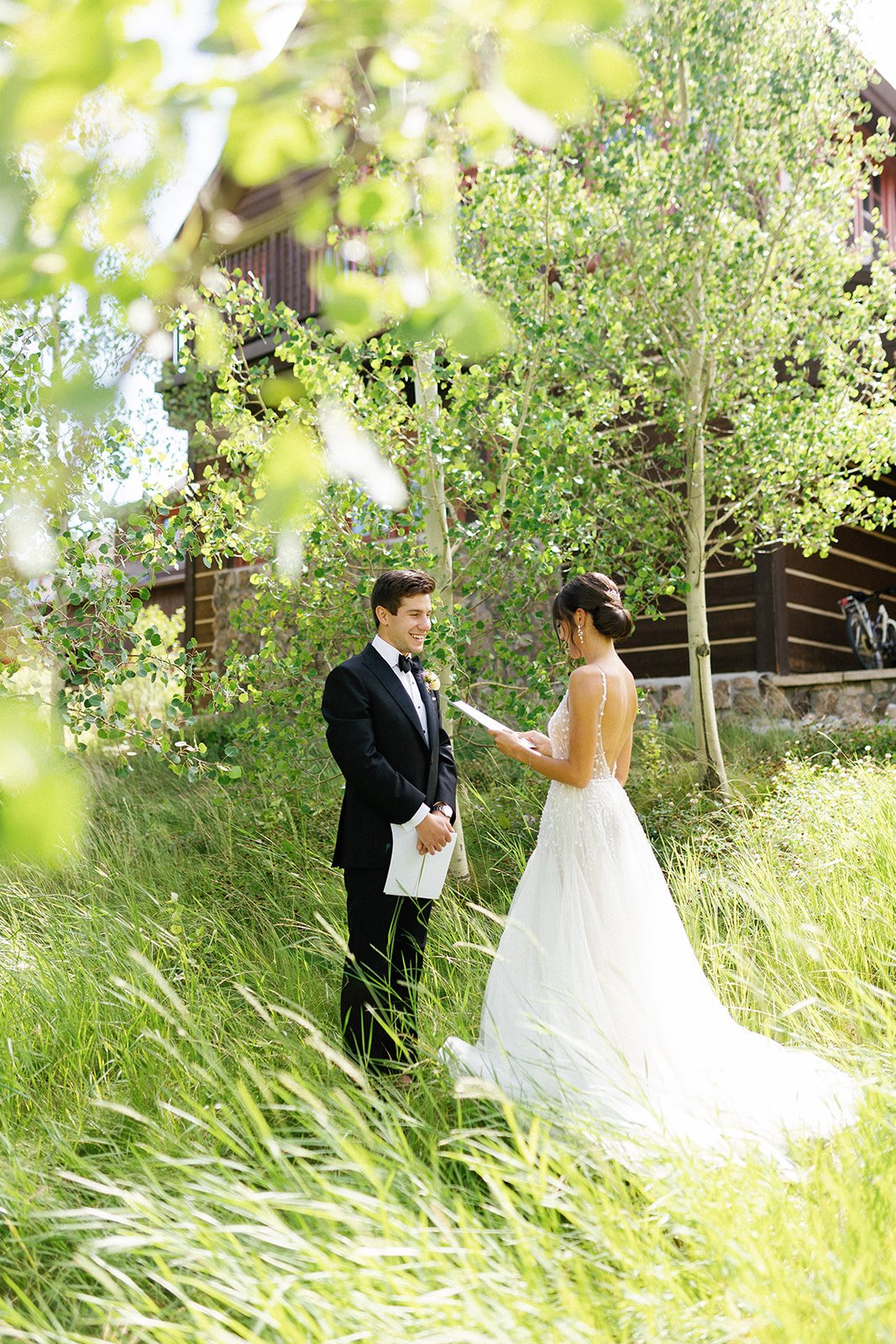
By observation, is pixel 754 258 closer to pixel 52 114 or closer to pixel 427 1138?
pixel 427 1138

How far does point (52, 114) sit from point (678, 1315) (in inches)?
88.4

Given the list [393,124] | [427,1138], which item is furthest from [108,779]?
[393,124]

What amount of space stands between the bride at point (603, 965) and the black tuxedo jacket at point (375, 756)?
0.35 metres

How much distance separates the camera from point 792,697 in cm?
1041

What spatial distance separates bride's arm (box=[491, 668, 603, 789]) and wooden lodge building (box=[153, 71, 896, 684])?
16.4 feet

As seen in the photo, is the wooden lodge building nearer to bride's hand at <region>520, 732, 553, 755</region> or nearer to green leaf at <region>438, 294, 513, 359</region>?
bride's hand at <region>520, 732, 553, 755</region>

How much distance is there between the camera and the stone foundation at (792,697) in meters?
9.66

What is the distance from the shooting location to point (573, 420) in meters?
6.47

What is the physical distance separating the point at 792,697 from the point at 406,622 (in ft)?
22.8

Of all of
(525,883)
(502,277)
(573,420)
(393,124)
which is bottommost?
(525,883)

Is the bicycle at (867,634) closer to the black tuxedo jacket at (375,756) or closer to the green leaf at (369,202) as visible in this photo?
the black tuxedo jacket at (375,756)

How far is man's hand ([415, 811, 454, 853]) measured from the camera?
4105 mm

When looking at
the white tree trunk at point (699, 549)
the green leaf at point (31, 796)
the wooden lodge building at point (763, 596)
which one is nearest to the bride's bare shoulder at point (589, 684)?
the green leaf at point (31, 796)

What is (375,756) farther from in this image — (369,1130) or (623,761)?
(369,1130)
